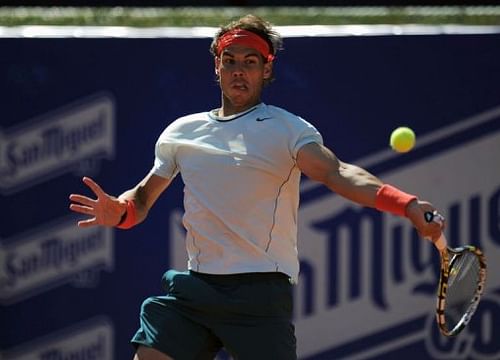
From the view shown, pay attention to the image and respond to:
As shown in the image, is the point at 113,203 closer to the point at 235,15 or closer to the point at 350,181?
the point at 350,181

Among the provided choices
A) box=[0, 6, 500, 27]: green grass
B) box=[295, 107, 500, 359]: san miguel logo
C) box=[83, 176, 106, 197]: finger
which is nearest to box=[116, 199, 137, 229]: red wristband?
box=[83, 176, 106, 197]: finger

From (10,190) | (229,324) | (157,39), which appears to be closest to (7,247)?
(10,190)

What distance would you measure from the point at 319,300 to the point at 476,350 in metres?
0.89

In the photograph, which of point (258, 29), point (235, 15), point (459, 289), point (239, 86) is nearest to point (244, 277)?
point (239, 86)

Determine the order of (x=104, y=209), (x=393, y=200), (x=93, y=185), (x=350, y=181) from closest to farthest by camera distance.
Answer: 1. (x=393, y=200)
2. (x=350, y=181)
3. (x=93, y=185)
4. (x=104, y=209)

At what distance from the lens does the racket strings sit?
4.36 meters

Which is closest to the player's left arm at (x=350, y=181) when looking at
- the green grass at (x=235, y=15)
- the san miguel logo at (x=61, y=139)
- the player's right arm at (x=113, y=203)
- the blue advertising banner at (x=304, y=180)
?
the player's right arm at (x=113, y=203)

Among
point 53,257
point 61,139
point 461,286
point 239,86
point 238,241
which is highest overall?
point 61,139

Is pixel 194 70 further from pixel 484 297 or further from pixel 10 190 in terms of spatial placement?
pixel 484 297

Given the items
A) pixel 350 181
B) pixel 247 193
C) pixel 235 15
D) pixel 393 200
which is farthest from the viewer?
pixel 235 15

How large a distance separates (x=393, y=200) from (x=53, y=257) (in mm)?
3004

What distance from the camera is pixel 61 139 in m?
6.35

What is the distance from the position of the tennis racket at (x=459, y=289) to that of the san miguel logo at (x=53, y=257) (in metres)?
2.43

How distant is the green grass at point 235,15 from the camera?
7742mm
